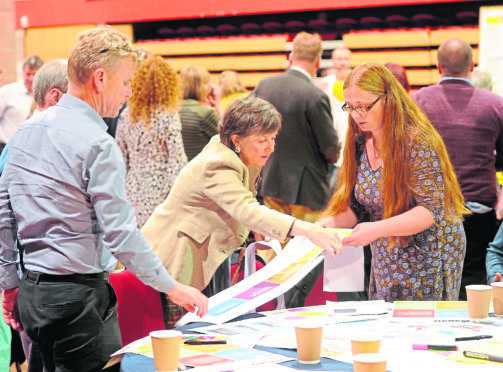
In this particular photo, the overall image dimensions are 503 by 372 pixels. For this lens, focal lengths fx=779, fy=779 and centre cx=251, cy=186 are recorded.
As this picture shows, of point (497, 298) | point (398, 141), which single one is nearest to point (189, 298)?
point (497, 298)

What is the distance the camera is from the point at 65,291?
213 centimetres

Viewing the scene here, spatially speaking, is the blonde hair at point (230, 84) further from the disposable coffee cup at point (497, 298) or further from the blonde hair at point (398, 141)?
the disposable coffee cup at point (497, 298)

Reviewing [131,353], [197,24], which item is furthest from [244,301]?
[197,24]

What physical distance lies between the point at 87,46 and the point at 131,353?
84 cm

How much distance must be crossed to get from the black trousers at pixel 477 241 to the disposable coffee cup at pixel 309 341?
2.82 metres

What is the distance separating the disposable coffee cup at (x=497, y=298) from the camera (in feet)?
7.66

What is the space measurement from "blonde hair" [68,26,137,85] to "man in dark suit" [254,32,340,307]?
123 inches

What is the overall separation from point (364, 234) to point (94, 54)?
118cm

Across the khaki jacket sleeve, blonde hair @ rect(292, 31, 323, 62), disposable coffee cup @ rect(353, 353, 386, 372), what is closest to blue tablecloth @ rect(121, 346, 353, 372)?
disposable coffee cup @ rect(353, 353, 386, 372)

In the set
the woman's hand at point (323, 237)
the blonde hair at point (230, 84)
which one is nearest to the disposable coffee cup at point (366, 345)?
the woman's hand at point (323, 237)

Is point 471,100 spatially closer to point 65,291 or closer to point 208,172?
point 208,172

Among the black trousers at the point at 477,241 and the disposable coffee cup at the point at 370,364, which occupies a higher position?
the disposable coffee cup at the point at 370,364

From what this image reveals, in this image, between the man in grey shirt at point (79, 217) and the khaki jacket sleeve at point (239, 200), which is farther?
the khaki jacket sleeve at point (239, 200)

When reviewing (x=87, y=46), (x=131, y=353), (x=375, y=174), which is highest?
(x=87, y=46)
